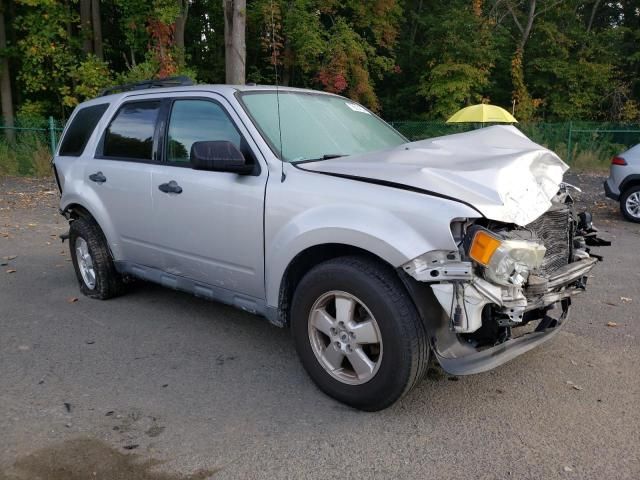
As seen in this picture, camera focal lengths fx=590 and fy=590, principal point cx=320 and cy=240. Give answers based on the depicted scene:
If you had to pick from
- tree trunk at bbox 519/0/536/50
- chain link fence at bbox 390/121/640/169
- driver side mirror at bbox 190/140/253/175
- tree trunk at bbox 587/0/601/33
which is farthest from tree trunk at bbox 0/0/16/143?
tree trunk at bbox 587/0/601/33

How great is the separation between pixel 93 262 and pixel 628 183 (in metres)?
8.70

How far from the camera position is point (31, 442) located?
10.3 ft

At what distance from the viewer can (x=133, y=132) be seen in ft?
16.3

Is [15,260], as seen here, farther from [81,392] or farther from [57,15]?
[57,15]

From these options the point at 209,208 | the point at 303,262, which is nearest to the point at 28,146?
the point at 209,208

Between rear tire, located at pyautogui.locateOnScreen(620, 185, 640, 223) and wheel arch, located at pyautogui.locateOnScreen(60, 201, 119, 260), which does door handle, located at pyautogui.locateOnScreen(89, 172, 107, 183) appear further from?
rear tire, located at pyautogui.locateOnScreen(620, 185, 640, 223)

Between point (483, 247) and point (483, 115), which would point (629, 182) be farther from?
point (483, 247)

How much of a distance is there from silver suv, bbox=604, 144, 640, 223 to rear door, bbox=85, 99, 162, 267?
8311 mm

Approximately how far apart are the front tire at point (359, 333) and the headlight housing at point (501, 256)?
1.49ft

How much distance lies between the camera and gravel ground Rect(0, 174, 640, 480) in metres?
2.93

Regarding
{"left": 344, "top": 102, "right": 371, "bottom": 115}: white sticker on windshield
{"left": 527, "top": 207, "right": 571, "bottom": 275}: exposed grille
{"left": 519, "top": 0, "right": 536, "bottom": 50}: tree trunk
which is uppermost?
{"left": 519, "top": 0, "right": 536, "bottom": 50}: tree trunk

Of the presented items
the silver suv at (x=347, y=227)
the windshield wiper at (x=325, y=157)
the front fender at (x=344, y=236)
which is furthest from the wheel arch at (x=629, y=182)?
the front fender at (x=344, y=236)

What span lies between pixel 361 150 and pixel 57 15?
62.2 feet

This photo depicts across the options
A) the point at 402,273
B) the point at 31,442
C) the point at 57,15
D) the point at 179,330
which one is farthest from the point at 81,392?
the point at 57,15
